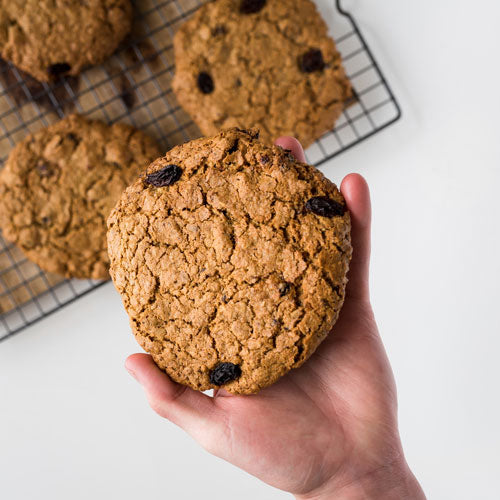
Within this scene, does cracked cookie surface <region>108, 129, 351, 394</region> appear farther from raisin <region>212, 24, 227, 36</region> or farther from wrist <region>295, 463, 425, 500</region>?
raisin <region>212, 24, 227, 36</region>

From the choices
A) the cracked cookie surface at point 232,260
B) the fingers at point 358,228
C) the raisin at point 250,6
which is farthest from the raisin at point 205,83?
the fingers at point 358,228

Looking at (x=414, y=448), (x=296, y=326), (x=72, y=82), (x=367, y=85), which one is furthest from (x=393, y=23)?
(x=414, y=448)

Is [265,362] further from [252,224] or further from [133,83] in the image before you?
[133,83]

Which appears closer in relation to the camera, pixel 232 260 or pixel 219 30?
pixel 232 260

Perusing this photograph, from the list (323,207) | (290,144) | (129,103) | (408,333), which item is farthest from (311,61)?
(408,333)

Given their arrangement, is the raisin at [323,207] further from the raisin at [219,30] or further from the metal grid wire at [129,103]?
the raisin at [219,30]

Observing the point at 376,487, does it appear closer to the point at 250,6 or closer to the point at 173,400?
the point at 173,400
